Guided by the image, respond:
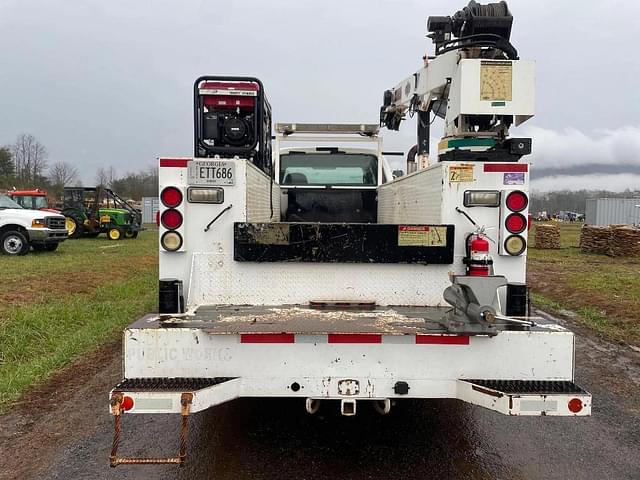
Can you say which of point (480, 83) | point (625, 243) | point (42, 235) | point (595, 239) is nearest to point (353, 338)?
point (480, 83)

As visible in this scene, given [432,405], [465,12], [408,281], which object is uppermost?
[465,12]

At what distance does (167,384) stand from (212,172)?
1.39 metres

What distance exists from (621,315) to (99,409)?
746 cm

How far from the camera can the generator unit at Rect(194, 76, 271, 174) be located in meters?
4.83

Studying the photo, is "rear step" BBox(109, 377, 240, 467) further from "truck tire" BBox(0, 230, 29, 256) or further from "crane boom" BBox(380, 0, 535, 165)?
"truck tire" BBox(0, 230, 29, 256)

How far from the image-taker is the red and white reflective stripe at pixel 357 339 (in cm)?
270

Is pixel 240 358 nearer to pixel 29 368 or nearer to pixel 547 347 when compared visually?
pixel 547 347

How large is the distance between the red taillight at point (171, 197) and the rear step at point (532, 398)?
6.93ft

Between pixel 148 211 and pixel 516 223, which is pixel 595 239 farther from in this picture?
pixel 148 211

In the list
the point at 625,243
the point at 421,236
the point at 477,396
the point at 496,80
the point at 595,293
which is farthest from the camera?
the point at 625,243

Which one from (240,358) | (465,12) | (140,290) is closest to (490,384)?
(240,358)

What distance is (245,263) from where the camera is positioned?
338cm

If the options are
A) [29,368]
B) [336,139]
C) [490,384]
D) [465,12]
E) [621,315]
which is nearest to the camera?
[490,384]

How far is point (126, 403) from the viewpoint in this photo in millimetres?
2561
